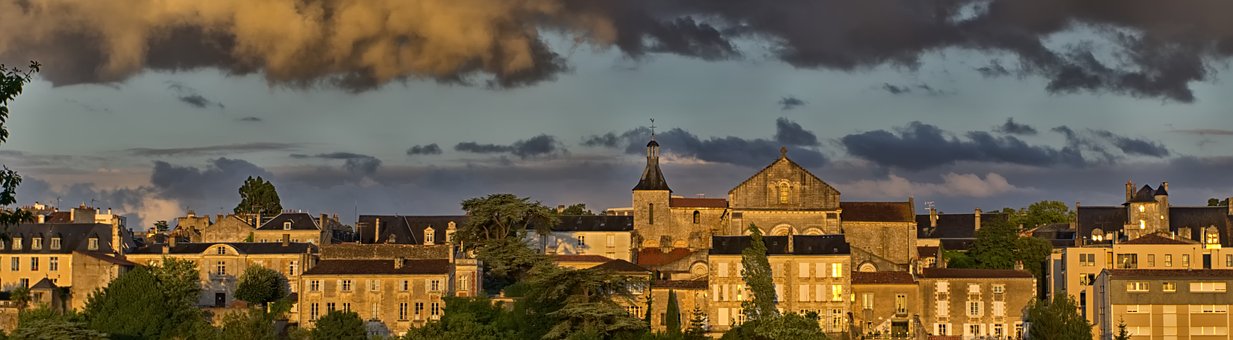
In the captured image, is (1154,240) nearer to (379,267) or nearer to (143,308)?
(379,267)

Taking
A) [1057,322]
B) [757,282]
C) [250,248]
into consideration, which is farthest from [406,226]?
[1057,322]

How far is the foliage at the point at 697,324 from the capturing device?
70.6m

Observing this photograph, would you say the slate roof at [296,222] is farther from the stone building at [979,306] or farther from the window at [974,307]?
the window at [974,307]

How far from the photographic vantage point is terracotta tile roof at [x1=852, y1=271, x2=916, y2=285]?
75.5 metres

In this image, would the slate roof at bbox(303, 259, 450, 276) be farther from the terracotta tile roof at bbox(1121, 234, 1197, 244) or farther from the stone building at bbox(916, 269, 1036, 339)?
the terracotta tile roof at bbox(1121, 234, 1197, 244)

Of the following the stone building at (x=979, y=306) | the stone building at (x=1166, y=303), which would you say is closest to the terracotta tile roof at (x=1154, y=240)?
the stone building at (x=1166, y=303)

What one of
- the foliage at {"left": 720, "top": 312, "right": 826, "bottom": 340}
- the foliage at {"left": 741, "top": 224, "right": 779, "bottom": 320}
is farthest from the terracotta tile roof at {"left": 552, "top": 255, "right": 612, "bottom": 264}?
the foliage at {"left": 720, "top": 312, "right": 826, "bottom": 340}

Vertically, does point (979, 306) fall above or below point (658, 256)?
below

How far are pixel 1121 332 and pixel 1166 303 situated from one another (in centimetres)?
540

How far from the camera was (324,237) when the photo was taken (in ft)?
312

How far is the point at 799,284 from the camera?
74438 millimetres

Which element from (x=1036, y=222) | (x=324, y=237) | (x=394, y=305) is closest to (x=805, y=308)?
(x=394, y=305)

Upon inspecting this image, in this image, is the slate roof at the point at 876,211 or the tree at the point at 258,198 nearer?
the slate roof at the point at 876,211

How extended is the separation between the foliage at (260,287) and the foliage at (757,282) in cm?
2357
